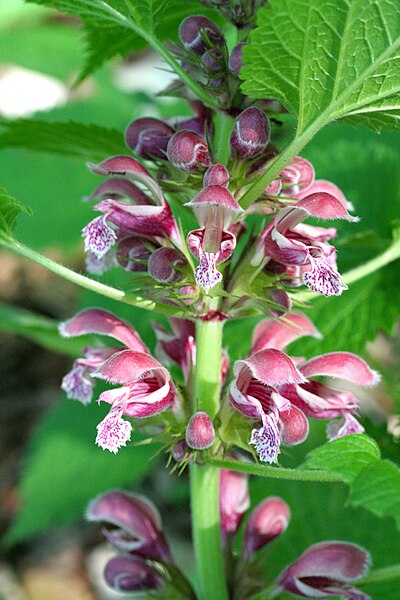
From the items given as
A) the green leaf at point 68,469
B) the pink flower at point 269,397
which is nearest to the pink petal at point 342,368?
the pink flower at point 269,397

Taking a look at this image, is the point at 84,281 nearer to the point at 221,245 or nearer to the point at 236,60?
Answer: the point at 221,245

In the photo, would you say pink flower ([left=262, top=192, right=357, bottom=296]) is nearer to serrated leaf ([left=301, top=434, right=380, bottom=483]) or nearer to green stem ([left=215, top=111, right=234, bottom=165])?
green stem ([left=215, top=111, right=234, bottom=165])

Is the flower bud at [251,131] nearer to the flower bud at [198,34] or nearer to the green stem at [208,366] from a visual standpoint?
the flower bud at [198,34]

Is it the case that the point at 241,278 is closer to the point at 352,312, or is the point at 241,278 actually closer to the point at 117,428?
the point at 117,428

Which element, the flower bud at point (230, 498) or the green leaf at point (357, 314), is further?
the green leaf at point (357, 314)

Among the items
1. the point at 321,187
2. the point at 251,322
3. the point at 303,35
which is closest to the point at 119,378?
the point at 321,187
